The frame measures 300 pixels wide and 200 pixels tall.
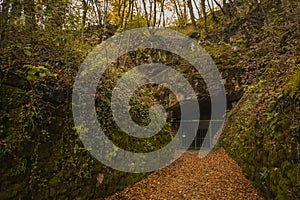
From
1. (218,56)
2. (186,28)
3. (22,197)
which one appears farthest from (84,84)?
(186,28)

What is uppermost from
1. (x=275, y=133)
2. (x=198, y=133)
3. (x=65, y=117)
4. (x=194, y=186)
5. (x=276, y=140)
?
(x=65, y=117)

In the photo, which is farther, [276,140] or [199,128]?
[199,128]

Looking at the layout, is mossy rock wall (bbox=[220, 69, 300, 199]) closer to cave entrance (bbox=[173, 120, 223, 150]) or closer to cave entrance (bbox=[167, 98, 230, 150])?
cave entrance (bbox=[167, 98, 230, 150])

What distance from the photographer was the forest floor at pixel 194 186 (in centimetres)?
453

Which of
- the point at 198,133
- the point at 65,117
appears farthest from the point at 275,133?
the point at 198,133

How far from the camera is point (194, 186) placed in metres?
5.18

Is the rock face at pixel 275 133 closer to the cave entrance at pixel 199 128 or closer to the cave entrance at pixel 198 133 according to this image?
the cave entrance at pixel 199 128

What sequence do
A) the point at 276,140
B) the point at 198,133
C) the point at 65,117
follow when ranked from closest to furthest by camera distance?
the point at 276,140 < the point at 65,117 < the point at 198,133

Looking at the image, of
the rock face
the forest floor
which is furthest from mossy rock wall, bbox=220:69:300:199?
the forest floor

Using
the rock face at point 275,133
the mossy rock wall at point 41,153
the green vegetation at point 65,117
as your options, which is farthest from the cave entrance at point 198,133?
the mossy rock wall at point 41,153

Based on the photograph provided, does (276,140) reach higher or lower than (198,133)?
higher

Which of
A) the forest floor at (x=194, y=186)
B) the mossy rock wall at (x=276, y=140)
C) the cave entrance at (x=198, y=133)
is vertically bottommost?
the cave entrance at (x=198, y=133)

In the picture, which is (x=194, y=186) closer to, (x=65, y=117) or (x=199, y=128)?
(x=65, y=117)

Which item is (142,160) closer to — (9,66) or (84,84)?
(84,84)
